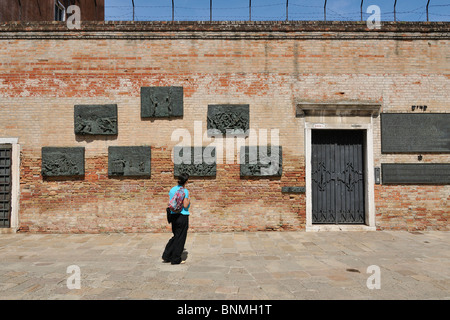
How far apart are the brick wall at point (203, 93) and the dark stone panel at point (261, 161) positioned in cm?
20

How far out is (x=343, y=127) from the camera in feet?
25.1

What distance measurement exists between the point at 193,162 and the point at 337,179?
3998 millimetres

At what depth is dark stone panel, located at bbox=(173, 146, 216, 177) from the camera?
7473 millimetres

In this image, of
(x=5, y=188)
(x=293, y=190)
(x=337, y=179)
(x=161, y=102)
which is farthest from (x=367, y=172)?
(x=5, y=188)

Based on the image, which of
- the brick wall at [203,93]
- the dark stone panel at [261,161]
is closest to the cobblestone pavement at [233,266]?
the brick wall at [203,93]

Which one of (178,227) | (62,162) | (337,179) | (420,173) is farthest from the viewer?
(337,179)

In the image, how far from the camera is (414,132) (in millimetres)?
7590

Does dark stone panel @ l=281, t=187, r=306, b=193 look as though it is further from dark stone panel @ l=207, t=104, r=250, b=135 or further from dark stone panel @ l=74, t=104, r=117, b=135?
dark stone panel @ l=74, t=104, r=117, b=135

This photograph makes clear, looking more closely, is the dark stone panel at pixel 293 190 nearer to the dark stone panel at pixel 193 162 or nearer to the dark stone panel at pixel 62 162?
the dark stone panel at pixel 193 162

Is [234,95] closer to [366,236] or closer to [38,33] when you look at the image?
[366,236]

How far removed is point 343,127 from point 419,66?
268 cm

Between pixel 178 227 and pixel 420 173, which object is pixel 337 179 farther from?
pixel 178 227

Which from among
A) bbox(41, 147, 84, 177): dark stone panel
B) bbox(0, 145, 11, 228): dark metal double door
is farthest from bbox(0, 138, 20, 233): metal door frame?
bbox(41, 147, 84, 177): dark stone panel

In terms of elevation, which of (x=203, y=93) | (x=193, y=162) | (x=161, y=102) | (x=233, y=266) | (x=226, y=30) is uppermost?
(x=226, y=30)
